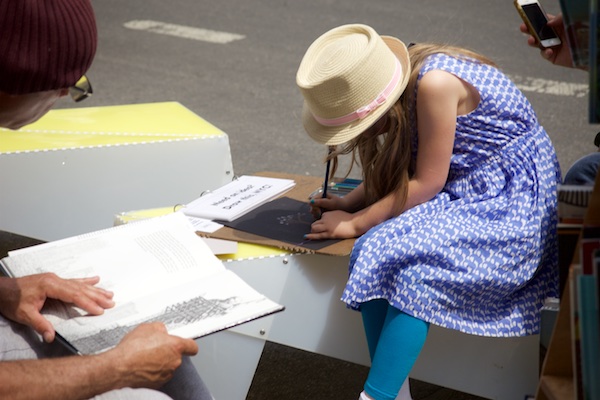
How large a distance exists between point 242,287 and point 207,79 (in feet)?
12.6

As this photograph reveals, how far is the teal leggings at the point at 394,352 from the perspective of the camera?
2.14 metres

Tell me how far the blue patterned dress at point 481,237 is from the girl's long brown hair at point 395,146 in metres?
0.06

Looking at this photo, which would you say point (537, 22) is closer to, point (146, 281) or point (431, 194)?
point (431, 194)

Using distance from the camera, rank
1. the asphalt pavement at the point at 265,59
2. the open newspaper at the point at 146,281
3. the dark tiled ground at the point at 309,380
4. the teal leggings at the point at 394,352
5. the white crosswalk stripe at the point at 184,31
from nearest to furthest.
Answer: the open newspaper at the point at 146,281 < the teal leggings at the point at 394,352 < the dark tiled ground at the point at 309,380 < the asphalt pavement at the point at 265,59 < the white crosswalk stripe at the point at 184,31

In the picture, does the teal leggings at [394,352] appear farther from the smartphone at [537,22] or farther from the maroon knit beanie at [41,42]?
the maroon knit beanie at [41,42]

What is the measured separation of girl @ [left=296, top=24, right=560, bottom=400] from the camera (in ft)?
7.07

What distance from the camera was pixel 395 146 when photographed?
238 cm

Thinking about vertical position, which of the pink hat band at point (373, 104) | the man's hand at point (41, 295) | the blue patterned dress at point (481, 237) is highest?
the pink hat band at point (373, 104)

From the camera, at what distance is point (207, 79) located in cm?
567

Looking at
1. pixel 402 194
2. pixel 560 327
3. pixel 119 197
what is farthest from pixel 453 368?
pixel 119 197

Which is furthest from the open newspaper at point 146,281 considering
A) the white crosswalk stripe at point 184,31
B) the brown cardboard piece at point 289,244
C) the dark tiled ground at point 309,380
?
Answer: the white crosswalk stripe at point 184,31

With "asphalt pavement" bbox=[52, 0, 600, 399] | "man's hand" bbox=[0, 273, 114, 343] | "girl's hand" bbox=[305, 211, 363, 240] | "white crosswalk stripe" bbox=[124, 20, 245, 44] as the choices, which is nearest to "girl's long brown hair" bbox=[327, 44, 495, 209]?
"girl's hand" bbox=[305, 211, 363, 240]

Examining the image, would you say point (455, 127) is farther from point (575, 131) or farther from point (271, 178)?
point (575, 131)

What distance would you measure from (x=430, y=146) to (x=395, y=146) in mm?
121
